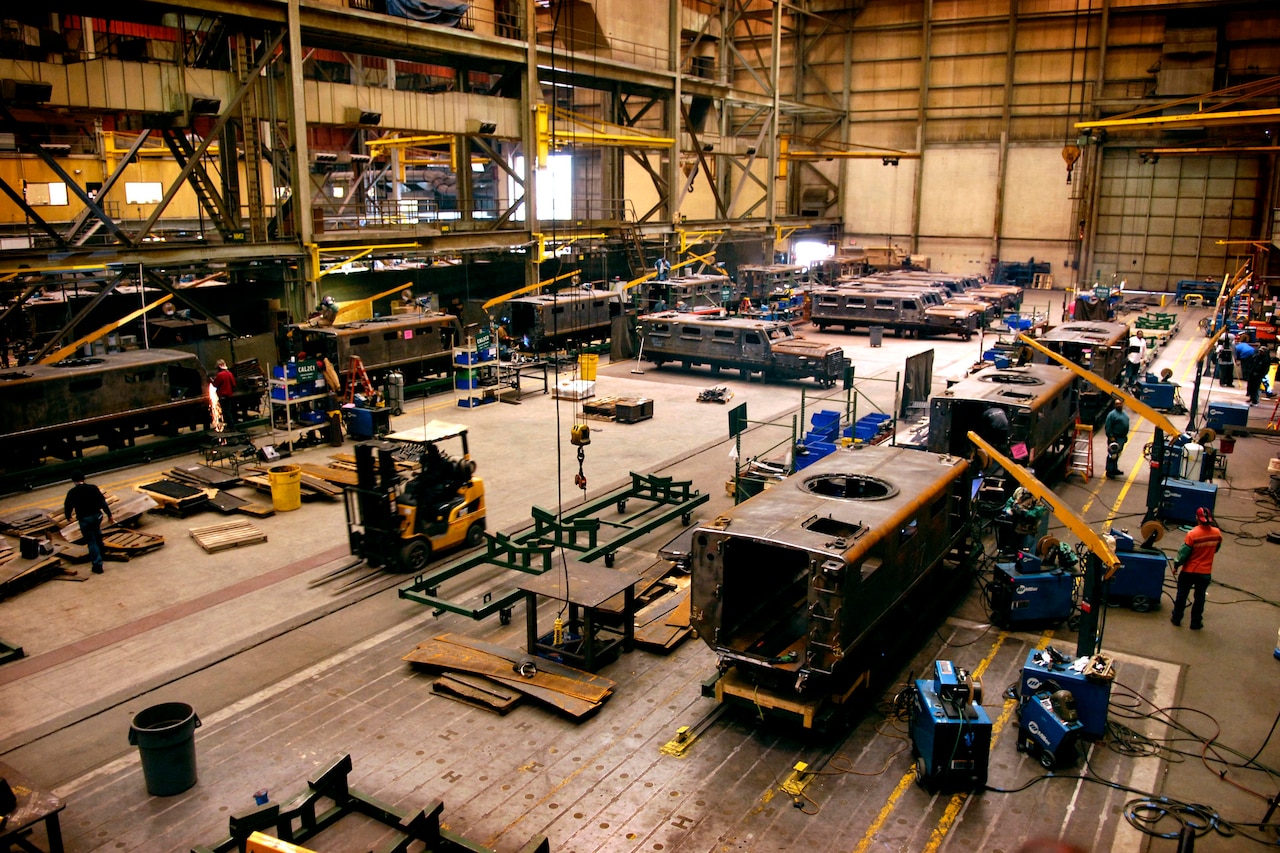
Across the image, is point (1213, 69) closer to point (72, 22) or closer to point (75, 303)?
point (75, 303)

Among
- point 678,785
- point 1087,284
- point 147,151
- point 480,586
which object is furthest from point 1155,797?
point 1087,284

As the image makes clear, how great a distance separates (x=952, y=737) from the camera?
8406 millimetres

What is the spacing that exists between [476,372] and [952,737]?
1906 centimetres

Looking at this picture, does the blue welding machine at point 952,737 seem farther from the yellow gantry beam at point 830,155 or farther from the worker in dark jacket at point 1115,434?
the yellow gantry beam at point 830,155

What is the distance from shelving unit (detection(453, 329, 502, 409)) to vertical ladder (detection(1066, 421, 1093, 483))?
14.1 meters

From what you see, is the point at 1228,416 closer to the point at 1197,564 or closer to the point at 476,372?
the point at 1197,564

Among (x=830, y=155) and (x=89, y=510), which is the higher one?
(x=830, y=155)

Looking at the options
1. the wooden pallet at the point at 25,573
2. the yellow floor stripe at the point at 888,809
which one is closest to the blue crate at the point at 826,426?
the yellow floor stripe at the point at 888,809

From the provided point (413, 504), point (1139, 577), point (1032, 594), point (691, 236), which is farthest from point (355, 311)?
point (1139, 577)

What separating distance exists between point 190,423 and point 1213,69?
46.0m

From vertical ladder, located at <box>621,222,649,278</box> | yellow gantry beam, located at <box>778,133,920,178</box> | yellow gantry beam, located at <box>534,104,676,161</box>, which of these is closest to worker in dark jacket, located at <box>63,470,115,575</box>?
yellow gantry beam, located at <box>534,104,676,161</box>

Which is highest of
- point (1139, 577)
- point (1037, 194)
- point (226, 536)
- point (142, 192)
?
point (1037, 194)

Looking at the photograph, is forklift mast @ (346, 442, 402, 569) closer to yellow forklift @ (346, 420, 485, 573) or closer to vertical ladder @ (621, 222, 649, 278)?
yellow forklift @ (346, 420, 485, 573)

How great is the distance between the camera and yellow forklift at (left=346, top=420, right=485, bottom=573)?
43.7ft
